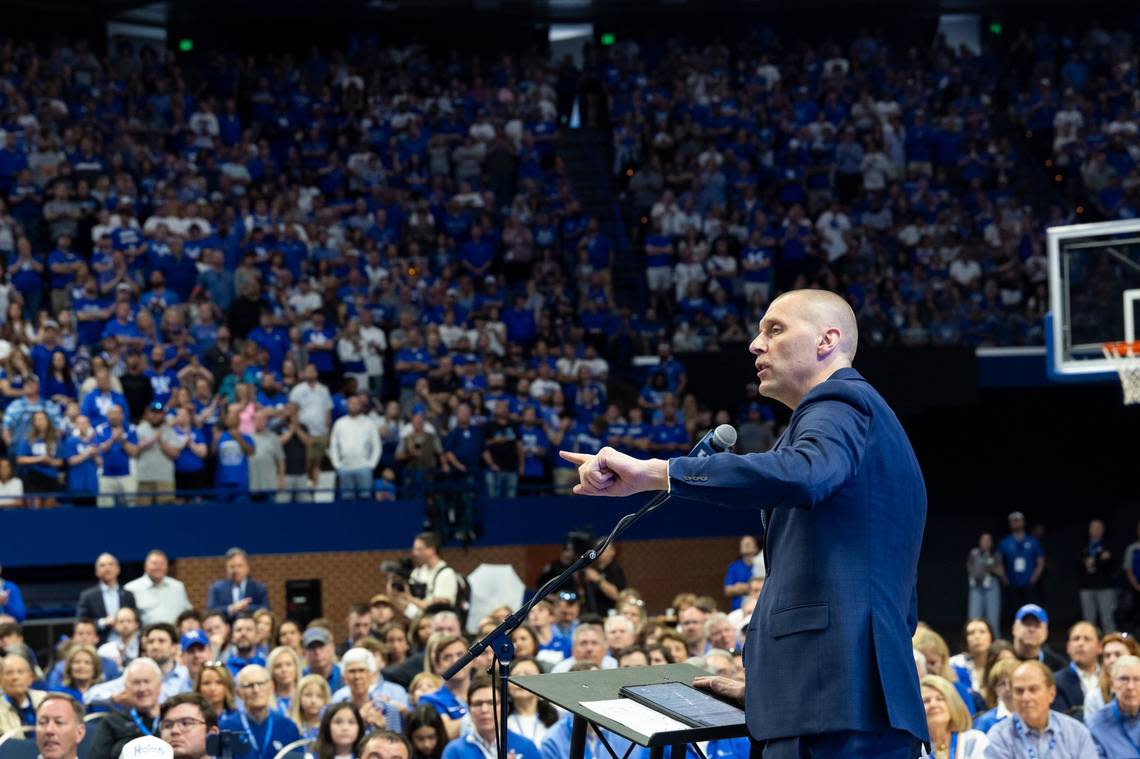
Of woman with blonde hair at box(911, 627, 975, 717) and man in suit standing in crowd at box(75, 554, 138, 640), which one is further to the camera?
man in suit standing in crowd at box(75, 554, 138, 640)

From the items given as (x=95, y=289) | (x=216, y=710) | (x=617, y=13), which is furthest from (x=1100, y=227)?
(x=617, y=13)

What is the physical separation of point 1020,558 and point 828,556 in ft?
50.5

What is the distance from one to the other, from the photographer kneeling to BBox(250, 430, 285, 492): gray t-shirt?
8.36 ft

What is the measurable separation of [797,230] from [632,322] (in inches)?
109

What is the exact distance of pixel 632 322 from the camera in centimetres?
1991

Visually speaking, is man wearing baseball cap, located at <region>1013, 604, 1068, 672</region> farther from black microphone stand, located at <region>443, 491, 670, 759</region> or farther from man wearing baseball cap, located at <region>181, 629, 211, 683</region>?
black microphone stand, located at <region>443, 491, 670, 759</region>

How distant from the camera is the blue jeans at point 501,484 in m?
16.9

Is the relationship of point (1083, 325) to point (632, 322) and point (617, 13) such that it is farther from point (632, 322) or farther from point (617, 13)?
point (617, 13)

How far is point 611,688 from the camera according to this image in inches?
146

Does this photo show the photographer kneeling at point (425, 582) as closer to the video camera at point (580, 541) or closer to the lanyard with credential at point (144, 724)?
the video camera at point (580, 541)

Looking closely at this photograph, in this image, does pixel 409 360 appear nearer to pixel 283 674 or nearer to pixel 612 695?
pixel 283 674

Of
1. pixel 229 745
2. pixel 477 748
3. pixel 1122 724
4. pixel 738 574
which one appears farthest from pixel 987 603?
pixel 229 745

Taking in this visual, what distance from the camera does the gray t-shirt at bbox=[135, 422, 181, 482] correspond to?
14.9m

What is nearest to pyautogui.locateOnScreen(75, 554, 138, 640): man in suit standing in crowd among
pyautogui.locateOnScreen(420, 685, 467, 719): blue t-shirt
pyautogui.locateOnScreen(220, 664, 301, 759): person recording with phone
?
pyautogui.locateOnScreen(220, 664, 301, 759): person recording with phone
